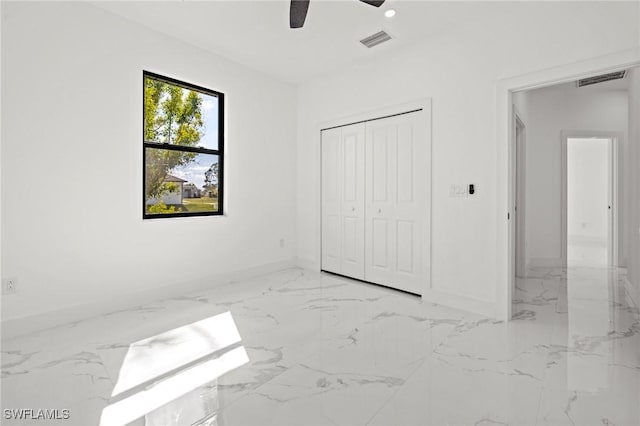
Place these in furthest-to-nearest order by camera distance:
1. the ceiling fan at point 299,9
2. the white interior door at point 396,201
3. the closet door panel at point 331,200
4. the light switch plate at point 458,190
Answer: the closet door panel at point 331,200
the white interior door at point 396,201
the light switch plate at point 458,190
the ceiling fan at point 299,9

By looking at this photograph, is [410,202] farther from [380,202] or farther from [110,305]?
[110,305]

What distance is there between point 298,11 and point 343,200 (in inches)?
96.7

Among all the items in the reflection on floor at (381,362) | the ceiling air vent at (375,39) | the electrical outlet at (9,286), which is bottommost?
the reflection on floor at (381,362)

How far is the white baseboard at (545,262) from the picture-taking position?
195 inches

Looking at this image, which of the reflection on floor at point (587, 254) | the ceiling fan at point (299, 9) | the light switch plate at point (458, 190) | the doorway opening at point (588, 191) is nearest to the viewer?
the ceiling fan at point (299, 9)

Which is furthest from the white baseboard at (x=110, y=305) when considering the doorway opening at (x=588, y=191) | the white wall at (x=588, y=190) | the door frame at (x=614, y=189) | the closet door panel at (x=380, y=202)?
the white wall at (x=588, y=190)

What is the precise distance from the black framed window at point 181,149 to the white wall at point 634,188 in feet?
14.4

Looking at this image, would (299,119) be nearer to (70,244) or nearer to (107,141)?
(107,141)

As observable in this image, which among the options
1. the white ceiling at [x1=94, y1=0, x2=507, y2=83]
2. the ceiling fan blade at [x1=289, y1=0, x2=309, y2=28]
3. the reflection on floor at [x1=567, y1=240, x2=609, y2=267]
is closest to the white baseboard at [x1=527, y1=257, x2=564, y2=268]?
the reflection on floor at [x1=567, y1=240, x2=609, y2=267]

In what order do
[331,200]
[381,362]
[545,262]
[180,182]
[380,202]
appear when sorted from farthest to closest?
[545,262] < [331,200] < [380,202] < [180,182] < [381,362]

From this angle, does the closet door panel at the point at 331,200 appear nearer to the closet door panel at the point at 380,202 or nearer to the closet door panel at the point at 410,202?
the closet door panel at the point at 380,202

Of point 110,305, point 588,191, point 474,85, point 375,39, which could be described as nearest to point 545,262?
point 474,85

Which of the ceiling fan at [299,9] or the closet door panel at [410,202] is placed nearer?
the ceiling fan at [299,9]

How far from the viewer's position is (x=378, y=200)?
157 inches
